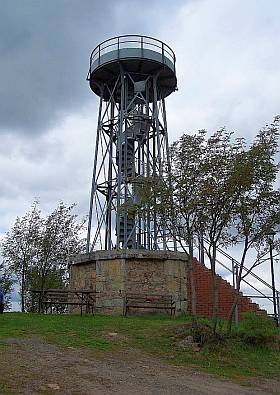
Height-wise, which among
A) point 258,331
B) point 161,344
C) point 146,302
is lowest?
point 161,344

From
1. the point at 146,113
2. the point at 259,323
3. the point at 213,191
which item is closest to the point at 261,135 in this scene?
the point at 213,191

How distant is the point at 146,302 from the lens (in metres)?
21.5

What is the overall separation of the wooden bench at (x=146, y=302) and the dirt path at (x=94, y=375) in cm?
807

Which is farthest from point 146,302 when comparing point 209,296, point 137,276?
point 209,296

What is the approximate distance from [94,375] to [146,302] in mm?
10935

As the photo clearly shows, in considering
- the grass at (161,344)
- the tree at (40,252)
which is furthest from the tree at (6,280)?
the grass at (161,344)

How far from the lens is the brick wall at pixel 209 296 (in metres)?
22.3

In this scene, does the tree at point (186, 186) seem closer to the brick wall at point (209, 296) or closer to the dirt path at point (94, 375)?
the dirt path at point (94, 375)

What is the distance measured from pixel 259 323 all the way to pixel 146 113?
46.4 feet

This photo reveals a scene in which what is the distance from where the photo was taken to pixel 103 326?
16.6 meters

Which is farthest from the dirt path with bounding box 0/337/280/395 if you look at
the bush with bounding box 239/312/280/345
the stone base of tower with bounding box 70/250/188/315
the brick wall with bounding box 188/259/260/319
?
the brick wall with bounding box 188/259/260/319

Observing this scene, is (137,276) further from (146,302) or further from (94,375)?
(94,375)

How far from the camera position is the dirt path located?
9617 mm

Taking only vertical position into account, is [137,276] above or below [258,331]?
Answer: above
